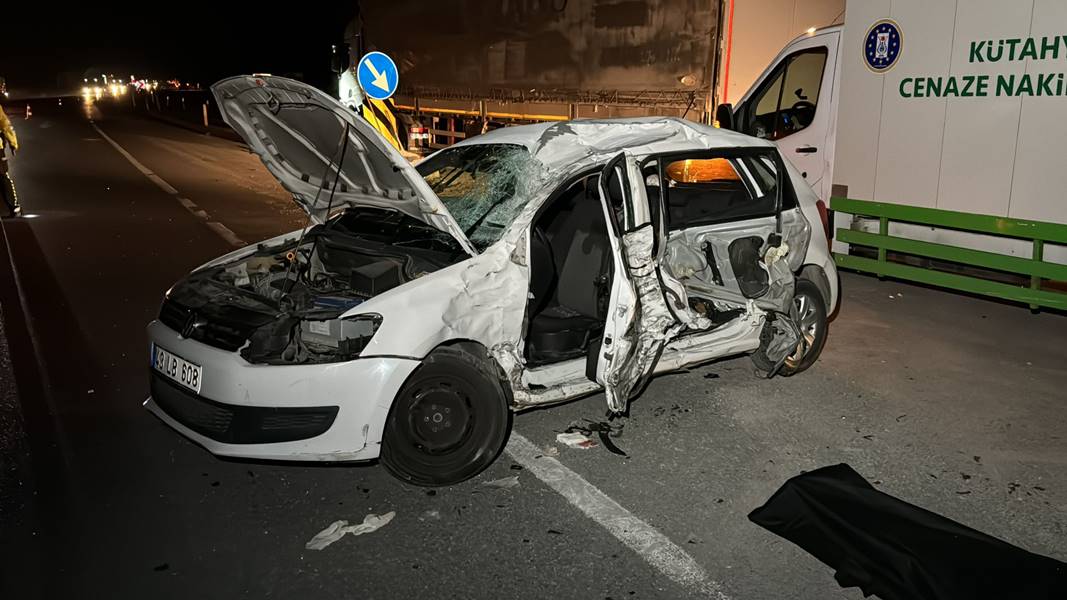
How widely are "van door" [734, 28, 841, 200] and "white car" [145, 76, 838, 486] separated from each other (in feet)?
12.1

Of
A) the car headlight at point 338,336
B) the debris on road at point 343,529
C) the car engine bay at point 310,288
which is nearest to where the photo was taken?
the debris on road at point 343,529

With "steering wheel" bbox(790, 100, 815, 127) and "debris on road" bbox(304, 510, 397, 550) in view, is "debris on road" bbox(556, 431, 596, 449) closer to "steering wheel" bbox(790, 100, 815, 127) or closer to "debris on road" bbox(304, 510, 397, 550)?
"debris on road" bbox(304, 510, 397, 550)

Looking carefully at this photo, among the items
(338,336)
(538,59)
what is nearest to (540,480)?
(338,336)

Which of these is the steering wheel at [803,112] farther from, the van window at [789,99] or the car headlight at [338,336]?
the car headlight at [338,336]

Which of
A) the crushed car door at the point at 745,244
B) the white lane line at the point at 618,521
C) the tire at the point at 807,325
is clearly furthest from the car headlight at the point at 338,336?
the tire at the point at 807,325

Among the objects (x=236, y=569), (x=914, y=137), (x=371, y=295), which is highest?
(x=914, y=137)

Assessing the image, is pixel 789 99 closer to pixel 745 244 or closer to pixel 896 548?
pixel 745 244

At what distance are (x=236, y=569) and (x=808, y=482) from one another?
2.61 meters

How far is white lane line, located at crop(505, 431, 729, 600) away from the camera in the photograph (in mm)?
3426

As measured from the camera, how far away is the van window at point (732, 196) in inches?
215

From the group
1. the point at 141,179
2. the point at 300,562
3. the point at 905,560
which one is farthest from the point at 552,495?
the point at 141,179

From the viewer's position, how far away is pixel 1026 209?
7.39 meters

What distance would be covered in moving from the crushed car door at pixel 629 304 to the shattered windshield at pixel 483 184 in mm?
518

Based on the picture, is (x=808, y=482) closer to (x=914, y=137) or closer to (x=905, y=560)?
(x=905, y=560)
